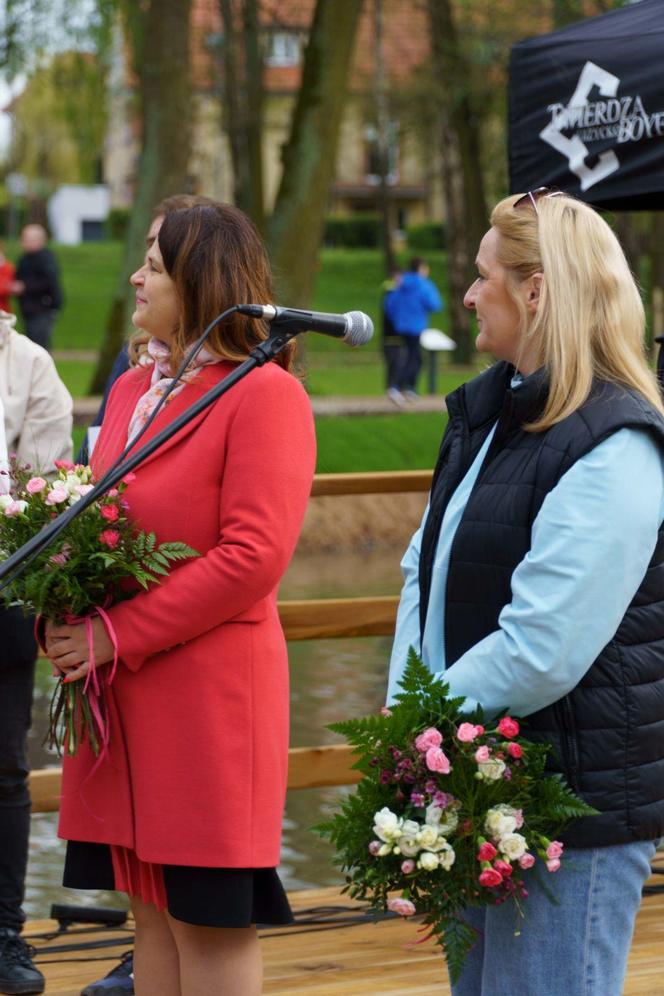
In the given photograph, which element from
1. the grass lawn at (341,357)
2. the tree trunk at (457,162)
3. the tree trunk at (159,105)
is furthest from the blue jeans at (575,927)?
the tree trunk at (457,162)

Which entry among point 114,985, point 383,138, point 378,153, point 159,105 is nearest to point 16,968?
point 114,985

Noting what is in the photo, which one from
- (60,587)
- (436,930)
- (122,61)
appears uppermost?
(122,61)

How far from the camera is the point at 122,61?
78.2ft

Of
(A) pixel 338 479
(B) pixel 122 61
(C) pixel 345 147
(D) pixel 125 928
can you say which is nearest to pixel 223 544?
(D) pixel 125 928

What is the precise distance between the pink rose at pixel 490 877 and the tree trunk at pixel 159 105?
13.1 metres

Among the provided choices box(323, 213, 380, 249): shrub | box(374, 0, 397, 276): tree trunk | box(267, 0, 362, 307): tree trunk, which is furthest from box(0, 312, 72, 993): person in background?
box(323, 213, 380, 249): shrub

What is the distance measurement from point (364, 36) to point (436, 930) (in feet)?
146

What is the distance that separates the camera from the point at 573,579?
91.7 inches

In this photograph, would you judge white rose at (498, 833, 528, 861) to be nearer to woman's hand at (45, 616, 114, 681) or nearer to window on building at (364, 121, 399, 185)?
woman's hand at (45, 616, 114, 681)

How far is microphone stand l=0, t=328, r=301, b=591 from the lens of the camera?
251 centimetres

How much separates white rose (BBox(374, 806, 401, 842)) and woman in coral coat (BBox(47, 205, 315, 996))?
1.79 feet

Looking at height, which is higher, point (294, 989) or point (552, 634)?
point (552, 634)

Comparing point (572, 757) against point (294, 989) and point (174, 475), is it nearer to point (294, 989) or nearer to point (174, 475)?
point (174, 475)

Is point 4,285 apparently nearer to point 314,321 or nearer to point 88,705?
point 88,705
